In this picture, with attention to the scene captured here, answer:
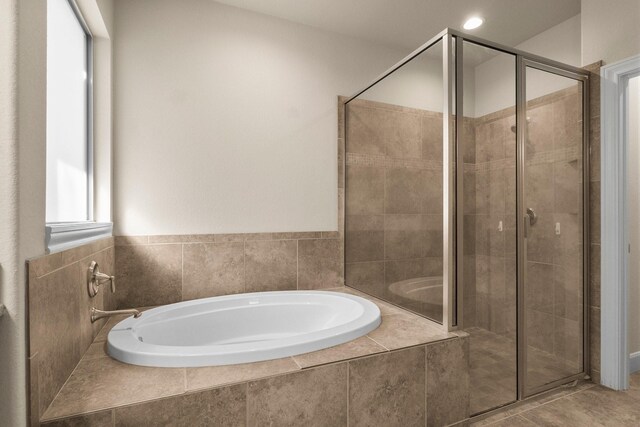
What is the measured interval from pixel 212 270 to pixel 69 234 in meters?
1.10

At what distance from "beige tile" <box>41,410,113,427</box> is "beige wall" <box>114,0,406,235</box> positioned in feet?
4.29

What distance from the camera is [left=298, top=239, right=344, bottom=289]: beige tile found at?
2.55 metres

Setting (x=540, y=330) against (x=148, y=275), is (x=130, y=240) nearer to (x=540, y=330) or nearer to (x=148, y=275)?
(x=148, y=275)

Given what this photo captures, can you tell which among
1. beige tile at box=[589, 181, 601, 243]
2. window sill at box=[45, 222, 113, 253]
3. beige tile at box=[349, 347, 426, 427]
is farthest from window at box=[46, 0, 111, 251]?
beige tile at box=[589, 181, 601, 243]

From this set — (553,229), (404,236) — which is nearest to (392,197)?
(404,236)

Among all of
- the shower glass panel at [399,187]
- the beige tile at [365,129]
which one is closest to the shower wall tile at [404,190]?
the shower glass panel at [399,187]

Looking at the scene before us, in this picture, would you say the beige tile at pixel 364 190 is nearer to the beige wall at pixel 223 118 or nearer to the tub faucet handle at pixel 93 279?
the beige wall at pixel 223 118

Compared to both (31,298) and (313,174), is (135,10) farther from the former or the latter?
(31,298)

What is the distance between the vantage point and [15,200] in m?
0.87

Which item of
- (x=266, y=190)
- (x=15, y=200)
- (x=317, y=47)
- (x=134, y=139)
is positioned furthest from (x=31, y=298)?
(x=317, y=47)

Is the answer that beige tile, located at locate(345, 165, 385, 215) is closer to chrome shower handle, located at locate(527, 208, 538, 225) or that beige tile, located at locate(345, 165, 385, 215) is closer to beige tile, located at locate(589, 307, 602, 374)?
chrome shower handle, located at locate(527, 208, 538, 225)

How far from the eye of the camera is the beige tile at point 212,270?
222 centimetres

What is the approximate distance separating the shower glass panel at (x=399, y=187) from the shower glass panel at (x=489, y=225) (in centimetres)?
16

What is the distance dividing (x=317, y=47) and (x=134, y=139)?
1.55 metres
